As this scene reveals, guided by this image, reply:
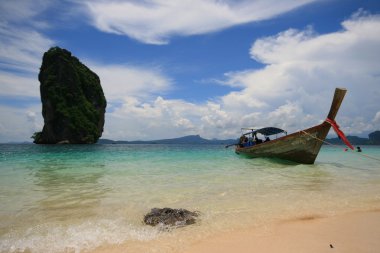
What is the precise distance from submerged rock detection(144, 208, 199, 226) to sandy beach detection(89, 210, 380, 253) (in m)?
0.79

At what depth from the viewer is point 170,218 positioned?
4.98 m

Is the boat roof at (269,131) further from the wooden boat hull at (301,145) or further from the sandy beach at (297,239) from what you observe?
the sandy beach at (297,239)

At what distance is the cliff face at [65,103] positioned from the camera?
64.1m

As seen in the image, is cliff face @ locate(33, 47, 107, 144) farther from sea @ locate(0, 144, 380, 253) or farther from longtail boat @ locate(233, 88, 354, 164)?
sea @ locate(0, 144, 380, 253)

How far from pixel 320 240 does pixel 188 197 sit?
12.5 ft

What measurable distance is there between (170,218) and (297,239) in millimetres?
2147

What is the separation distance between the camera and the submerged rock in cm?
487

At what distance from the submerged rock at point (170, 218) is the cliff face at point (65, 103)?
209ft

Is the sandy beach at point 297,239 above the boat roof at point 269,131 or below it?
below

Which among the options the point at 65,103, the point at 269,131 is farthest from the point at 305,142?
the point at 65,103

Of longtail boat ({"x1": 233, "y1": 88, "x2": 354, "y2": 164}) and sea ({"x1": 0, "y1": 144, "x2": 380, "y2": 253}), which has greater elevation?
longtail boat ({"x1": 233, "y1": 88, "x2": 354, "y2": 164})

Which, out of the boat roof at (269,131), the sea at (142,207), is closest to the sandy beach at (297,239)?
the sea at (142,207)

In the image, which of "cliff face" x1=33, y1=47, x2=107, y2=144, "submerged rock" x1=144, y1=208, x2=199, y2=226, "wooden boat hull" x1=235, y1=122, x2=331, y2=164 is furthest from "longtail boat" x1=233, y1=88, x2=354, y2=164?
"cliff face" x1=33, y1=47, x2=107, y2=144

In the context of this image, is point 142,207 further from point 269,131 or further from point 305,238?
point 269,131
